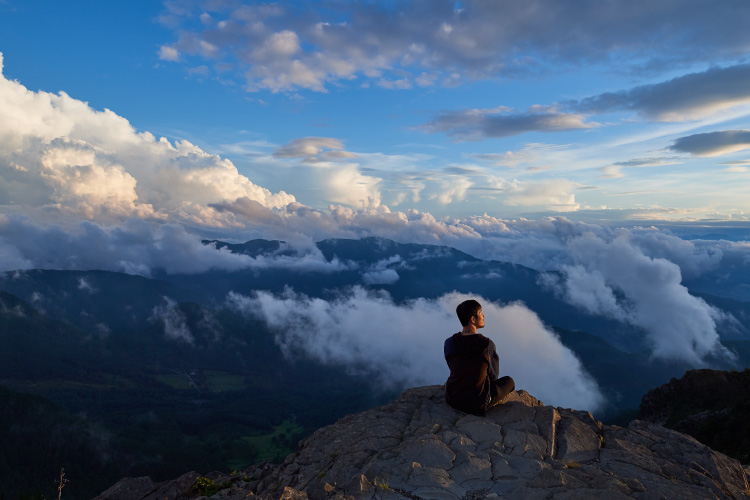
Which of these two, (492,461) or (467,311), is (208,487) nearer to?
(492,461)

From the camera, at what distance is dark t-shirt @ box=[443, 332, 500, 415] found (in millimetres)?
11430

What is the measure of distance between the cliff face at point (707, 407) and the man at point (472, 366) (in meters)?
27.2

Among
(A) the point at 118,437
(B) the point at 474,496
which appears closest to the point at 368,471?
(B) the point at 474,496

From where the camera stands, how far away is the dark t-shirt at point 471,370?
1143cm

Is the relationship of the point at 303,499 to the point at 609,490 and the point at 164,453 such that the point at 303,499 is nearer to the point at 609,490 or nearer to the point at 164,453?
the point at 609,490

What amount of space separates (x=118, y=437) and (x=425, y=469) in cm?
24162

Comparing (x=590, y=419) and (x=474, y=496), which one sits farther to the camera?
(x=590, y=419)

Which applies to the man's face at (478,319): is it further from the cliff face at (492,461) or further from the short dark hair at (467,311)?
the cliff face at (492,461)

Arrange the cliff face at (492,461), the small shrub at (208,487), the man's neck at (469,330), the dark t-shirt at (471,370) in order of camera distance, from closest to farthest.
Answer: the cliff face at (492,461), the dark t-shirt at (471,370), the man's neck at (469,330), the small shrub at (208,487)

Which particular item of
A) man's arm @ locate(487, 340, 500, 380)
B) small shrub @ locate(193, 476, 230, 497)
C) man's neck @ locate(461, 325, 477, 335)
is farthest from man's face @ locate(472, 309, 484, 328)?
small shrub @ locate(193, 476, 230, 497)

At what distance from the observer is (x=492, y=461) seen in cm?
988

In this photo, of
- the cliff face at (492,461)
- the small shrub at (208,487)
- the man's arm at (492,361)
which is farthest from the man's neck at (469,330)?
the small shrub at (208,487)

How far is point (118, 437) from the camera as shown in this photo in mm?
191250

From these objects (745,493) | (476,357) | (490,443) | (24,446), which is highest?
(476,357)
